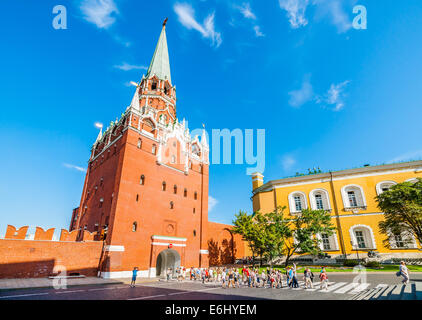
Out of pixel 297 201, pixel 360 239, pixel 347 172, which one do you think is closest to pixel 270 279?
pixel 297 201

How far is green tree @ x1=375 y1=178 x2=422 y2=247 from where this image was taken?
70.1 ft

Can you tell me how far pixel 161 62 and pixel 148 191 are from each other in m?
24.9

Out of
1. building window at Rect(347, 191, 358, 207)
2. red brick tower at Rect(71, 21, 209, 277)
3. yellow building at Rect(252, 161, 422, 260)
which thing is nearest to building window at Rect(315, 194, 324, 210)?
yellow building at Rect(252, 161, 422, 260)

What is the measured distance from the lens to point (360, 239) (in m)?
27.5

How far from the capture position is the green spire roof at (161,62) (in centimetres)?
3663

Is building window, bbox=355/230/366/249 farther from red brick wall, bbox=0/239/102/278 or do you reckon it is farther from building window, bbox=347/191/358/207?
red brick wall, bbox=0/239/102/278

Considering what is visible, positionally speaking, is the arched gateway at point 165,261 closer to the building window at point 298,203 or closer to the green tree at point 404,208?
the building window at point 298,203

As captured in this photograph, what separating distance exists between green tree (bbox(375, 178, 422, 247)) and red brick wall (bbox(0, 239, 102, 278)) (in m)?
29.9

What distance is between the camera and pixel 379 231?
26062 mm

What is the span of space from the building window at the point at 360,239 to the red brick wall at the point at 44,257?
3009 cm

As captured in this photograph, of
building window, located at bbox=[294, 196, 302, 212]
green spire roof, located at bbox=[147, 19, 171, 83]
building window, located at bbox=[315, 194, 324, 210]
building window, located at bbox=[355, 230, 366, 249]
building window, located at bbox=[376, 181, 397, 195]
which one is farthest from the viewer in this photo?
green spire roof, located at bbox=[147, 19, 171, 83]

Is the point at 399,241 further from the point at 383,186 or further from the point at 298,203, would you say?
the point at 298,203
